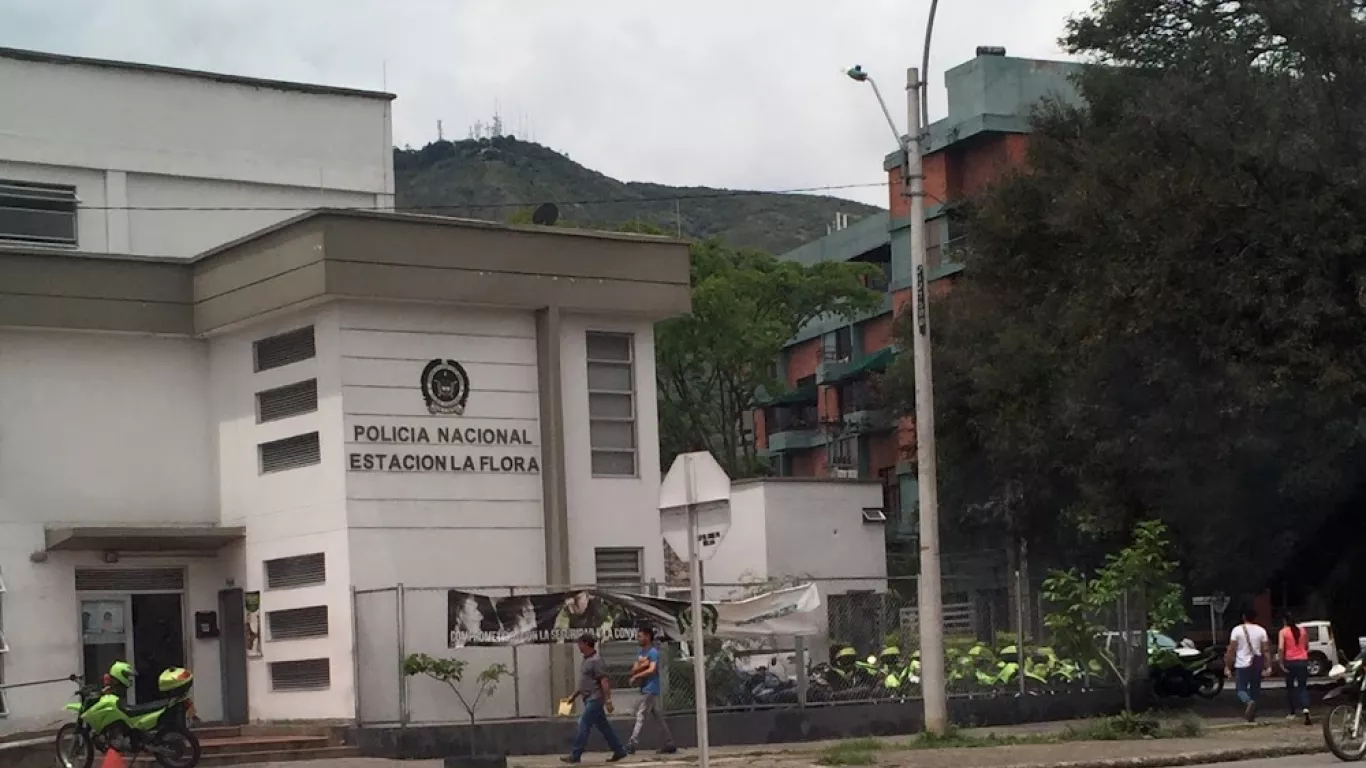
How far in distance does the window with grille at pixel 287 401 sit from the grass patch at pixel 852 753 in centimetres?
866

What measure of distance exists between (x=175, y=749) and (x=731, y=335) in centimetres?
4212

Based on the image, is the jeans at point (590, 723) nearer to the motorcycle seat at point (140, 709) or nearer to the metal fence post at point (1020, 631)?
the motorcycle seat at point (140, 709)

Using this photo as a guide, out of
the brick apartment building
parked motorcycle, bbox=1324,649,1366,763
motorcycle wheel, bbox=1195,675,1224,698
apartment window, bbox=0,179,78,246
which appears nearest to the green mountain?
the brick apartment building

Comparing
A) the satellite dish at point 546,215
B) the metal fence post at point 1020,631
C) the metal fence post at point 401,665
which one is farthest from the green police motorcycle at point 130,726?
the metal fence post at point 1020,631

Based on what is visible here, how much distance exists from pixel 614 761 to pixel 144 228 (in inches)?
627

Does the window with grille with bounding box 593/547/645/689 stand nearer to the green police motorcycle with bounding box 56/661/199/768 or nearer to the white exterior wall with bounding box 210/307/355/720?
the white exterior wall with bounding box 210/307/355/720

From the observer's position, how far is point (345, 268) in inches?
1039

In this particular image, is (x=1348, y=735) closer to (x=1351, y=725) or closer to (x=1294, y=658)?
(x=1351, y=725)

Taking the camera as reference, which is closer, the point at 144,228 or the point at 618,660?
the point at 618,660

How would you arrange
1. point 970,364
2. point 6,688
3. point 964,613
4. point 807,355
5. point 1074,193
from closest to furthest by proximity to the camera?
1. point 6,688
2. point 964,613
3. point 1074,193
4. point 970,364
5. point 807,355

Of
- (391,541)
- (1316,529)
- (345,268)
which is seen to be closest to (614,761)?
(391,541)

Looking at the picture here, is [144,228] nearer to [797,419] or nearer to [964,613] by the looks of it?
[964,613]

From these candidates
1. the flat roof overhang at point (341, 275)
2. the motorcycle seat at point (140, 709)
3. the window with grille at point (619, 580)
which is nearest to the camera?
the motorcycle seat at point (140, 709)

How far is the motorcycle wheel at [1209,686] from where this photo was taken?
3397cm
